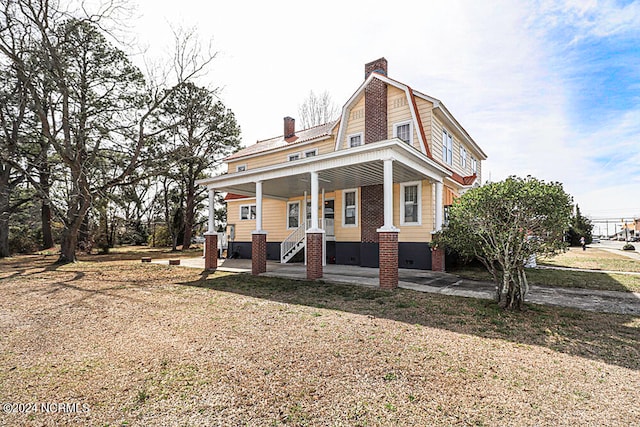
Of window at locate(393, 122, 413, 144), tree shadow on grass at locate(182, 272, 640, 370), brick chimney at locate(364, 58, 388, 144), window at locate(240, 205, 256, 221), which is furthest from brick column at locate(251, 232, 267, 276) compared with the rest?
window at locate(240, 205, 256, 221)

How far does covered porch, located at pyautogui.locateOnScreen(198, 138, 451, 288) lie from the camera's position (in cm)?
868

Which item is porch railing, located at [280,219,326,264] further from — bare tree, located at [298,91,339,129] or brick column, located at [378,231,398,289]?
bare tree, located at [298,91,339,129]

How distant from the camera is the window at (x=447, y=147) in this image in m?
14.3

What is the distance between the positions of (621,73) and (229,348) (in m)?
14.8

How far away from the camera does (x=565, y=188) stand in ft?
19.9

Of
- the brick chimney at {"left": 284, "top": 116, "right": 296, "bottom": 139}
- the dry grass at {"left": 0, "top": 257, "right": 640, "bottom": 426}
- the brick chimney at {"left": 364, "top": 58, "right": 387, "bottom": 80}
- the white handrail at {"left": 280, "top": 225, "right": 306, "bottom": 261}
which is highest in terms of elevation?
the brick chimney at {"left": 364, "top": 58, "right": 387, "bottom": 80}

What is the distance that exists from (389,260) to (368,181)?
17.7 ft

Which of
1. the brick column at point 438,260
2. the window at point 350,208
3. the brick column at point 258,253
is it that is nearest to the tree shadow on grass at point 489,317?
the brick column at point 258,253

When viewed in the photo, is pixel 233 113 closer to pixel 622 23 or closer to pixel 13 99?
pixel 13 99

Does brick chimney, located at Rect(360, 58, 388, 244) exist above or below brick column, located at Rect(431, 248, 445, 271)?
above

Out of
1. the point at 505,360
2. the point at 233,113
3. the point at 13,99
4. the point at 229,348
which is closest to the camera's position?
the point at 505,360

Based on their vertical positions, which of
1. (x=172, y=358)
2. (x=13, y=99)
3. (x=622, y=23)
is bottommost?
(x=172, y=358)

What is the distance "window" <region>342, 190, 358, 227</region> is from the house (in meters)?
0.05

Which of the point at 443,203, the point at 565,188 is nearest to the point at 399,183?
the point at 443,203
